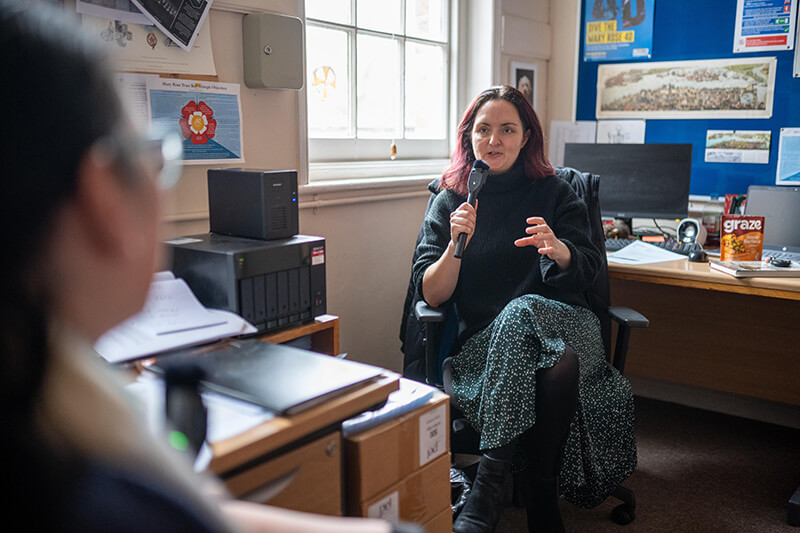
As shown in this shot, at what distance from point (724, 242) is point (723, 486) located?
835 millimetres

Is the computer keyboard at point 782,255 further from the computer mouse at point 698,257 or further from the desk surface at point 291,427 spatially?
the desk surface at point 291,427

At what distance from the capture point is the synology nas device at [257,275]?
151cm

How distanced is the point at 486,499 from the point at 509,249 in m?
0.78

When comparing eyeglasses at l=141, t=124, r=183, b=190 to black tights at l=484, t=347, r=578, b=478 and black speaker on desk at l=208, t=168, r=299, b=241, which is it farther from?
black tights at l=484, t=347, r=578, b=478

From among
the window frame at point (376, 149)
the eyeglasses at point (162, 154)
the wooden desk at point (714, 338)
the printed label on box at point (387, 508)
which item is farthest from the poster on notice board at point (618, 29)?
the eyeglasses at point (162, 154)

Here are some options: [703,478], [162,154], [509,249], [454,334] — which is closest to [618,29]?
[509,249]

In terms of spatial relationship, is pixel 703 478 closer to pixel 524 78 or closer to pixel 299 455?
pixel 299 455

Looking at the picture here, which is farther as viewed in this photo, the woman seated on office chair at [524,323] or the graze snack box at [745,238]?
the graze snack box at [745,238]

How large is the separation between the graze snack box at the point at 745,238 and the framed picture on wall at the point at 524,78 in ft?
4.28

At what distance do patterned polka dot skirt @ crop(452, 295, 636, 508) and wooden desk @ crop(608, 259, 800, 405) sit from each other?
1.59ft

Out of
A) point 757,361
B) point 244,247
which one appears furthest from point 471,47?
point 244,247

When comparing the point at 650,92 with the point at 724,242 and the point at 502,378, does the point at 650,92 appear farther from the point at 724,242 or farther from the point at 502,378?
the point at 502,378

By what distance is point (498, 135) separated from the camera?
226cm

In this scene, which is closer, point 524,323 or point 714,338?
point 524,323
